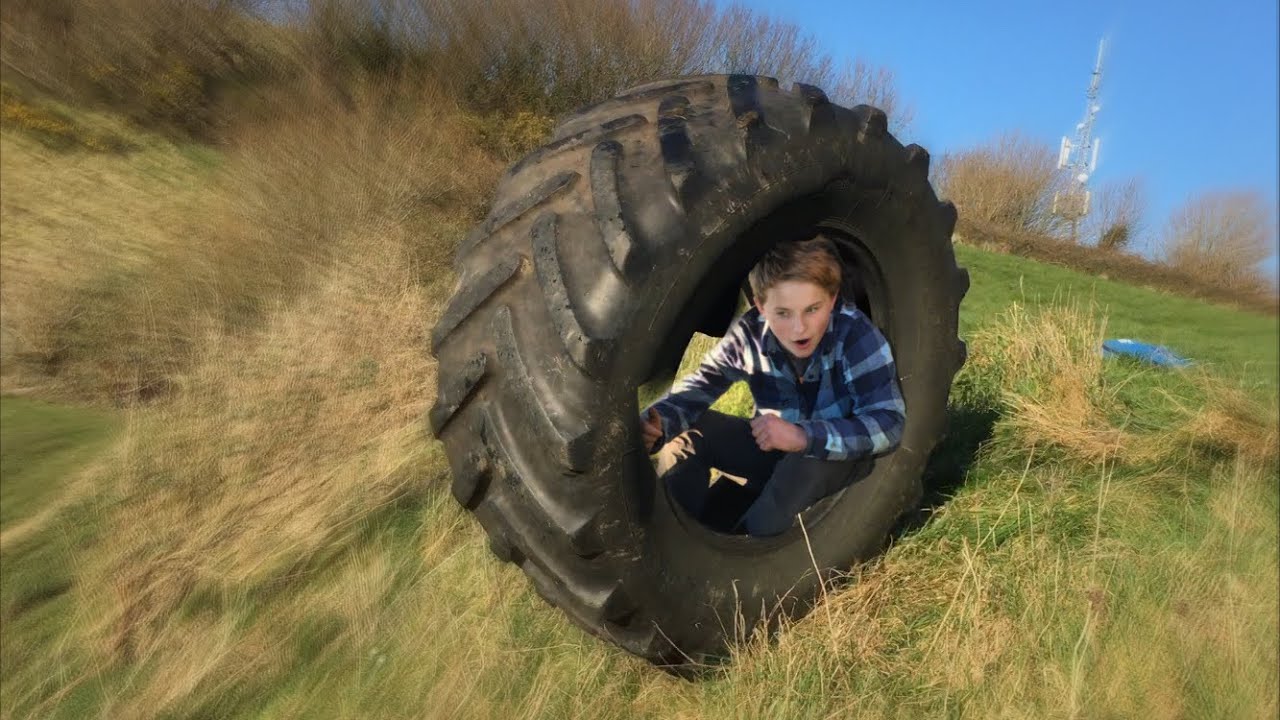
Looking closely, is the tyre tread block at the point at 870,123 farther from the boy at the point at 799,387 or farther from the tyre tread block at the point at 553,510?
the tyre tread block at the point at 553,510

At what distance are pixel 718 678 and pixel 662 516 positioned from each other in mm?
508

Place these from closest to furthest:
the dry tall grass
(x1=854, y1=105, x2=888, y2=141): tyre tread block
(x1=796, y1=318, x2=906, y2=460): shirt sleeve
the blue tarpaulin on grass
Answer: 1. (x1=854, y1=105, x2=888, y2=141): tyre tread block
2. (x1=796, y1=318, x2=906, y2=460): shirt sleeve
3. the dry tall grass
4. the blue tarpaulin on grass

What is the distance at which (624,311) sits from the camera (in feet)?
5.32

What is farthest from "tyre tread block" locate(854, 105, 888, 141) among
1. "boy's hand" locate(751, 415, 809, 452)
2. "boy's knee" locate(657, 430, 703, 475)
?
"boy's knee" locate(657, 430, 703, 475)

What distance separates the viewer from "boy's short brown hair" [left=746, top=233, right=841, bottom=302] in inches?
83.8

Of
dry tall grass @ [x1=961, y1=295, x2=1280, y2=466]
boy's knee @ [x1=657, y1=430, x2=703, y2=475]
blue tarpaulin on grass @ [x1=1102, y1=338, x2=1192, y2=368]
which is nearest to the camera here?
boy's knee @ [x1=657, y1=430, x2=703, y2=475]

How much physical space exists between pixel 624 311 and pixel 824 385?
3.14 feet

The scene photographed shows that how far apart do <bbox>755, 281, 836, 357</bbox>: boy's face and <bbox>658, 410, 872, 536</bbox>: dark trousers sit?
0.35m

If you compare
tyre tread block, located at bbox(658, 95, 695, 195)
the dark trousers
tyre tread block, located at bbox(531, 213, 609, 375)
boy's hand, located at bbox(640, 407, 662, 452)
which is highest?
tyre tread block, located at bbox(658, 95, 695, 195)

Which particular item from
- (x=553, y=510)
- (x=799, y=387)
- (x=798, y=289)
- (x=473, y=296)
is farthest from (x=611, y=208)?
(x=799, y=387)

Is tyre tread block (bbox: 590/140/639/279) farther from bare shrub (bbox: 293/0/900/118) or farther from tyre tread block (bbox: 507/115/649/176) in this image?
bare shrub (bbox: 293/0/900/118)

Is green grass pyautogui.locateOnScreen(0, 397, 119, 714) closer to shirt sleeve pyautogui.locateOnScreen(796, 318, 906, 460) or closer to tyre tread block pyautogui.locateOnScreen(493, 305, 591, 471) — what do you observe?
tyre tread block pyautogui.locateOnScreen(493, 305, 591, 471)

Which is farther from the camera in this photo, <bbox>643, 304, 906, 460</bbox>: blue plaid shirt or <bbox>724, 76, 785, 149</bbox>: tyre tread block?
<bbox>643, 304, 906, 460</bbox>: blue plaid shirt

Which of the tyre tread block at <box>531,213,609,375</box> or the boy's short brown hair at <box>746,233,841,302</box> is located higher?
the boy's short brown hair at <box>746,233,841,302</box>
